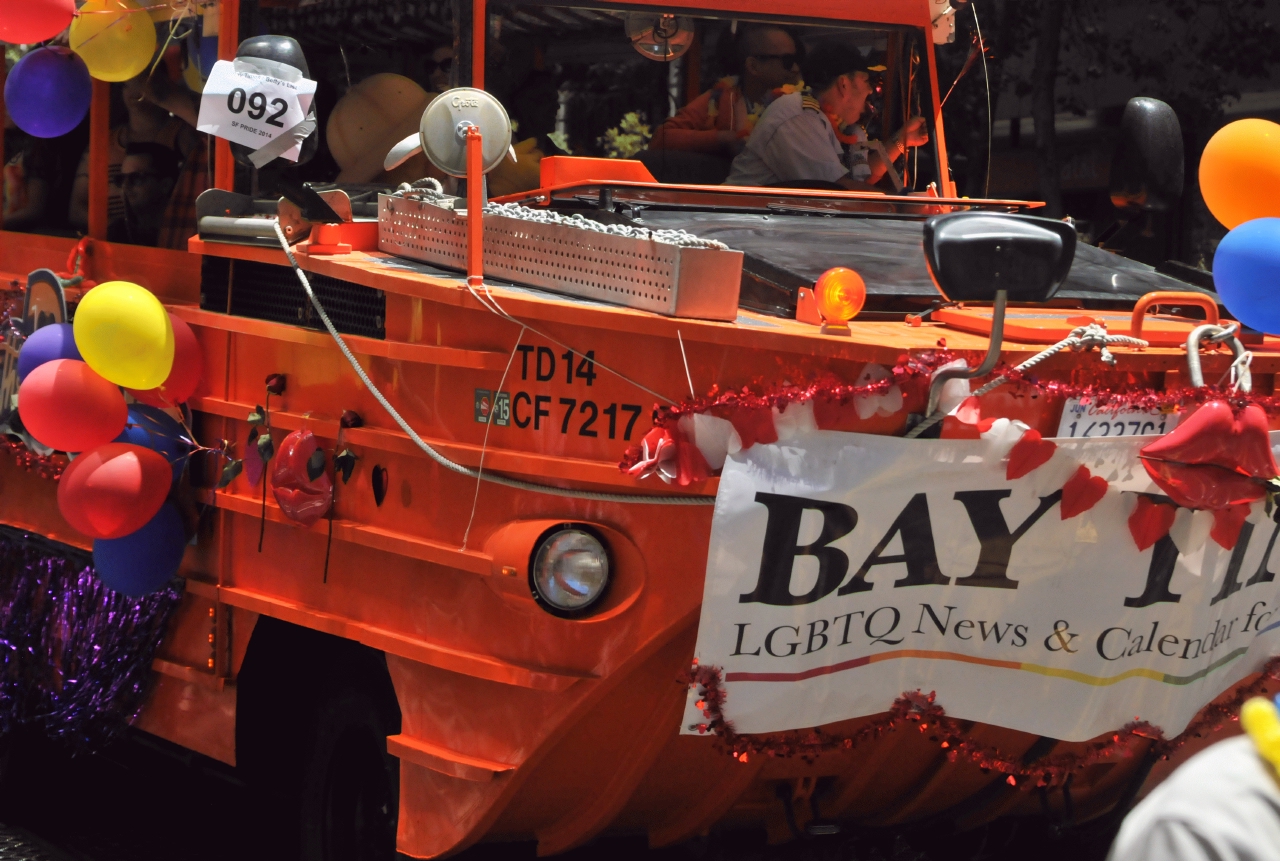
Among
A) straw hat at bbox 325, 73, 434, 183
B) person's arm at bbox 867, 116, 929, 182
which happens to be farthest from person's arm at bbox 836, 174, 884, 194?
straw hat at bbox 325, 73, 434, 183

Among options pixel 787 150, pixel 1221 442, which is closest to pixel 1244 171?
pixel 1221 442

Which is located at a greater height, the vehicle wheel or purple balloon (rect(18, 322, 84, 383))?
purple balloon (rect(18, 322, 84, 383))

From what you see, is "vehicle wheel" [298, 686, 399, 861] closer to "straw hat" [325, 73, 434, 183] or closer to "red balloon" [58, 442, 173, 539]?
"red balloon" [58, 442, 173, 539]

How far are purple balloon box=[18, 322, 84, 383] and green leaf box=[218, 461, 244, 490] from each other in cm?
69

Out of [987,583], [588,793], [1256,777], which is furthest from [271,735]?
[1256,777]

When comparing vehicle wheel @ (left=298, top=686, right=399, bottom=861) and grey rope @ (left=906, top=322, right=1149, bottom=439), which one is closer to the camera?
grey rope @ (left=906, top=322, right=1149, bottom=439)

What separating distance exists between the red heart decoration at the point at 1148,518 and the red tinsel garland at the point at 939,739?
1.61 ft

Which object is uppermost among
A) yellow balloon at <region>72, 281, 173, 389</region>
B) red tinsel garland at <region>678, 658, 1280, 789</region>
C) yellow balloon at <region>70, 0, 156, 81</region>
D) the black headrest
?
yellow balloon at <region>70, 0, 156, 81</region>

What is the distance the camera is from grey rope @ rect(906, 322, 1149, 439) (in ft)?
10.9

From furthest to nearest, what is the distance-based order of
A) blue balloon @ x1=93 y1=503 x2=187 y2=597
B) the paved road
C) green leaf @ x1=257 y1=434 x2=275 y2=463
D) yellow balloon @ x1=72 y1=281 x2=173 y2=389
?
the paved road, blue balloon @ x1=93 y1=503 x2=187 y2=597, yellow balloon @ x1=72 y1=281 x2=173 y2=389, green leaf @ x1=257 y1=434 x2=275 y2=463

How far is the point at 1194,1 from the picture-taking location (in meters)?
12.5

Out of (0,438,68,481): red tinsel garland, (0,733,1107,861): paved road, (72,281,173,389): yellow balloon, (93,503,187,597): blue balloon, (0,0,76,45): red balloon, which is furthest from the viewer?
(0,438,68,481): red tinsel garland

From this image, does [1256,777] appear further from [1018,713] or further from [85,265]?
[85,265]

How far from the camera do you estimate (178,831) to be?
19.6ft
